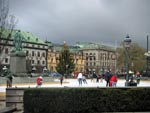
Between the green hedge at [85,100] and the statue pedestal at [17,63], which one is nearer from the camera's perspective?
the green hedge at [85,100]

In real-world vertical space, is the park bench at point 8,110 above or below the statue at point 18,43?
below

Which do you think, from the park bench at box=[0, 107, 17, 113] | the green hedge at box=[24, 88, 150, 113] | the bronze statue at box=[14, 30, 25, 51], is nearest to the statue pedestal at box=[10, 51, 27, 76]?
the bronze statue at box=[14, 30, 25, 51]

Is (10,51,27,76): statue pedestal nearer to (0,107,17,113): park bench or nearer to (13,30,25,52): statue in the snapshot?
(13,30,25,52): statue

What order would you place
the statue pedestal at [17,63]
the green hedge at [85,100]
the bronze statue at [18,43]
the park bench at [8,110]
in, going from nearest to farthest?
the green hedge at [85,100]
the park bench at [8,110]
the statue pedestal at [17,63]
the bronze statue at [18,43]

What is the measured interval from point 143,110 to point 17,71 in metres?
Result: 38.3

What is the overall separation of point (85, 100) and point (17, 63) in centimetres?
3706

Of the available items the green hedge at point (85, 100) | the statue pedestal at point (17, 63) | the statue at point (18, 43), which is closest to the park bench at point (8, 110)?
the green hedge at point (85, 100)

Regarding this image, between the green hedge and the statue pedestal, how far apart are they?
36.5 m

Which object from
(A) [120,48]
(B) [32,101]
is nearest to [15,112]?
(B) [32,101]

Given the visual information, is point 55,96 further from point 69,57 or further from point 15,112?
point 69,57

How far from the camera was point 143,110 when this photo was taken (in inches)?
628

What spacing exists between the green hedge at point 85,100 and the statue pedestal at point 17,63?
36462 millimetres

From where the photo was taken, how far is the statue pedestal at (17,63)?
51.6 m

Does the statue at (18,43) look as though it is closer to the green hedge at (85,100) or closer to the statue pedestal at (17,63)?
the statue pedestal at (17,63)
